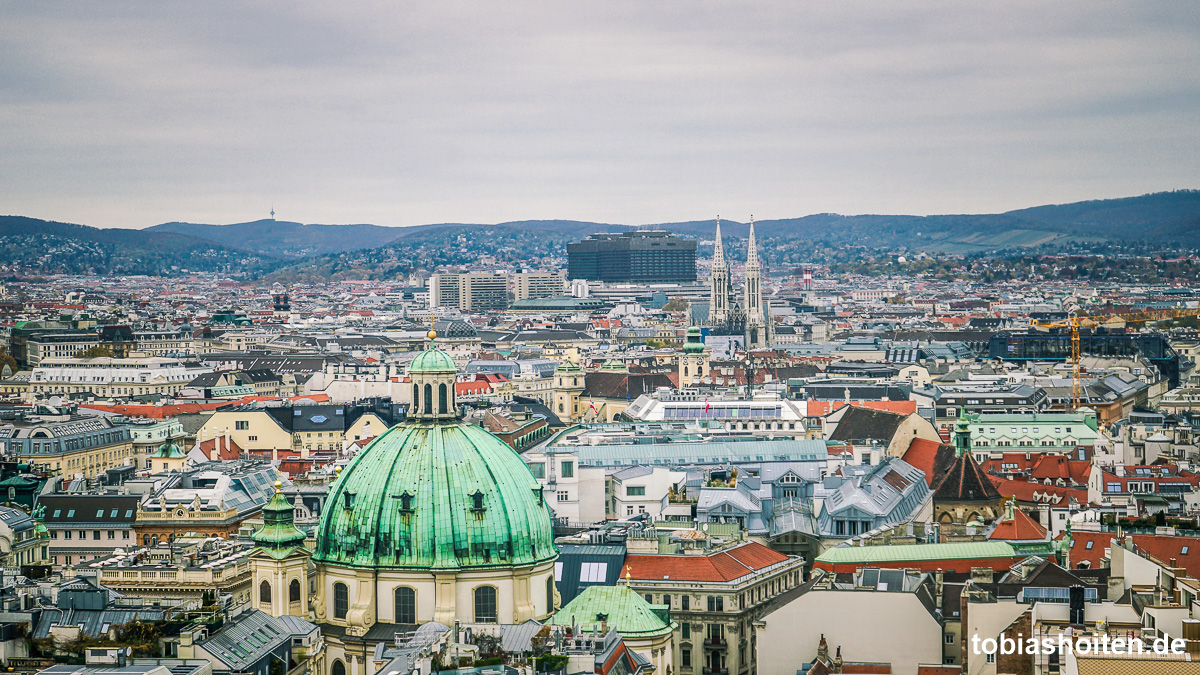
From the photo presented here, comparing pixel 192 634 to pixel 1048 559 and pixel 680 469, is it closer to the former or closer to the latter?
pixel 1048 559

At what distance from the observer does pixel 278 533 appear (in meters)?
60.2

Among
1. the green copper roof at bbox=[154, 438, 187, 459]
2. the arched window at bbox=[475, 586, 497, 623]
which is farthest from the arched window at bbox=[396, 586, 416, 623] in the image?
the green copper roof at bbox=[154, 438, 187, 459]

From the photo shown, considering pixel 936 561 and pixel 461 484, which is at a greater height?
pixel 461 484

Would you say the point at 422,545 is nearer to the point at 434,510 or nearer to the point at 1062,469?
the point at 434,510

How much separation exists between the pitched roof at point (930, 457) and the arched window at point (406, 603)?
148ft

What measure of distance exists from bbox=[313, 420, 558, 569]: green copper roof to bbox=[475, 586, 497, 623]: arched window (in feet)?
2.47

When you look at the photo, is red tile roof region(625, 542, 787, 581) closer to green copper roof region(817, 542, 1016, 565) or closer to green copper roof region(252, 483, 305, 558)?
green copper roof region(817, 542, 1016, 565)

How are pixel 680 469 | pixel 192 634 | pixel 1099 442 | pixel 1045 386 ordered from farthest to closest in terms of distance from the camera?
pixel 1045 386
pixel 1099 442
pixel 680 469
pixel 192 634

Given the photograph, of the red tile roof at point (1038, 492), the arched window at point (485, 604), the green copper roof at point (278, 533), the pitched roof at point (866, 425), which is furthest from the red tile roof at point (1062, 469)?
the green copper roof at point (278, 533)

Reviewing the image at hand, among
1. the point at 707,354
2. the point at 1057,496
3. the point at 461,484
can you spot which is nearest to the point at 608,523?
the point at 1057,496

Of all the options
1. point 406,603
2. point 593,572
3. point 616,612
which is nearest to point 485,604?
point 406,603

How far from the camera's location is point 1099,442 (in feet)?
392

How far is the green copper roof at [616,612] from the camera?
58.2 meters

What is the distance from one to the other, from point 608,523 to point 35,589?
2999 cm
